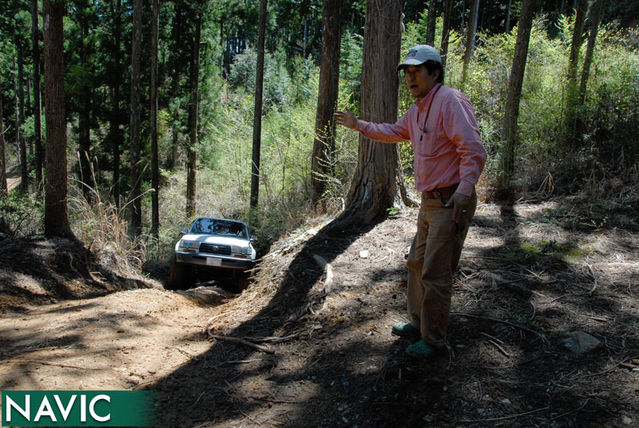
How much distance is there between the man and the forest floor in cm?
44

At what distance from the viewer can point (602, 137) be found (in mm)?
9492

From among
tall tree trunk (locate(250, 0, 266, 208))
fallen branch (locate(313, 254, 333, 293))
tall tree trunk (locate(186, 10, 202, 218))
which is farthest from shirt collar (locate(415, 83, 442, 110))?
tall tree trunk (locate(186, 10, 202, 218))

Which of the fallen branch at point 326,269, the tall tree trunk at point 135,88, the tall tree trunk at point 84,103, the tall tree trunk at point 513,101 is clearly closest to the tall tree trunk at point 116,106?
the tall tree trunk at point 84,103

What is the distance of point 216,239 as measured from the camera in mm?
10305

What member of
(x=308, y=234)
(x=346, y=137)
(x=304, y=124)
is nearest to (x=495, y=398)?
(x=308, y=234)

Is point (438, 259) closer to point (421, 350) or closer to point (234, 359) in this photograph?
point (421, 350)

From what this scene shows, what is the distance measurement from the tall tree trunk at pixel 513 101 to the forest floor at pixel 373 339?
1461 mm

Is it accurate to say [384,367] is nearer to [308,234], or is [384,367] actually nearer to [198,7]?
[308,234]

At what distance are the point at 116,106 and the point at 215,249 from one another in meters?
15.2

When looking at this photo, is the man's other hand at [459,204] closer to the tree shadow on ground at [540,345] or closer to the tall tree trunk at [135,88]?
the tree shadow on ground at [540,345]

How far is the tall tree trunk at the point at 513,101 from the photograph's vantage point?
27.7 ft

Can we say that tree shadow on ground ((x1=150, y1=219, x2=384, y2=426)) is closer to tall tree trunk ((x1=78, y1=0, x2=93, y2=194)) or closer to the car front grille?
the car front grille

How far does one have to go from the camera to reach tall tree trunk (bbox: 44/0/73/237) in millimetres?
8312

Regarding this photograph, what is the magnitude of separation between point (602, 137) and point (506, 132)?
2407mm
